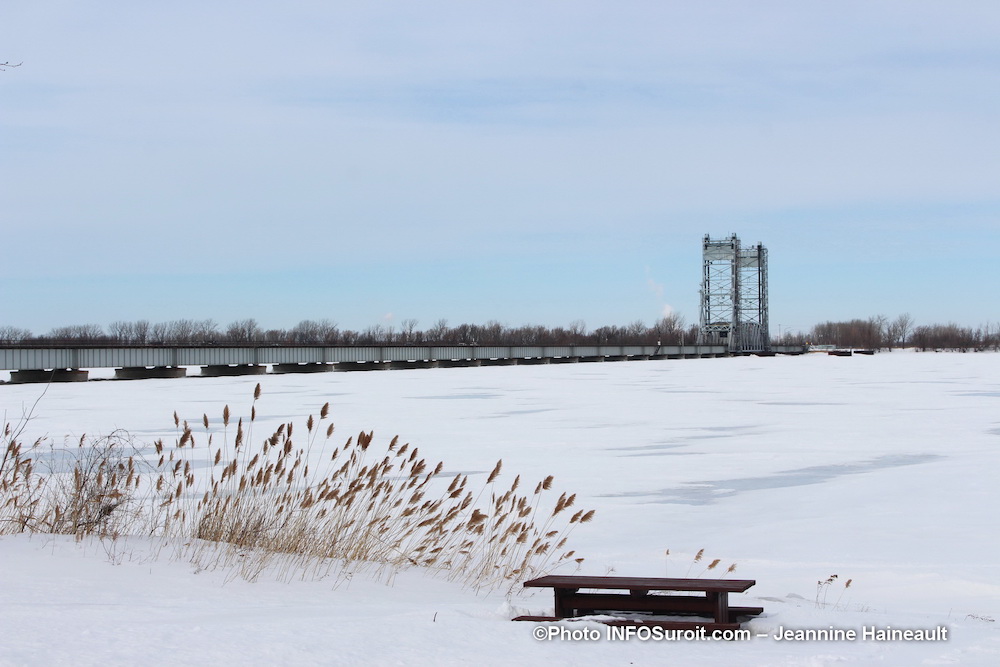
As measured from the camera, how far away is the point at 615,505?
416 inches

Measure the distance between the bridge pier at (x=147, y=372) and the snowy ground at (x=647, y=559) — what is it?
26.3 metres

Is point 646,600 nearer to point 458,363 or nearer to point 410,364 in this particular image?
point 410,364

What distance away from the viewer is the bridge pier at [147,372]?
1839 inches

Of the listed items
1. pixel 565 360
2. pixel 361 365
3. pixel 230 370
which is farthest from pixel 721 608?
pixel 565 360

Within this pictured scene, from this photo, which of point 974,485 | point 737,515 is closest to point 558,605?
point 737,515

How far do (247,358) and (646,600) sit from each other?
50909 mm

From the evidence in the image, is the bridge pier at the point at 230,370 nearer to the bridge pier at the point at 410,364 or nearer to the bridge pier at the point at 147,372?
the bridge pier at the point at 147,372

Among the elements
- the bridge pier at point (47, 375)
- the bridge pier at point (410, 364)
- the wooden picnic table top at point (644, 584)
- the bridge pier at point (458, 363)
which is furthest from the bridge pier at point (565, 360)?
the wooden picnic table top at point (644, 584)

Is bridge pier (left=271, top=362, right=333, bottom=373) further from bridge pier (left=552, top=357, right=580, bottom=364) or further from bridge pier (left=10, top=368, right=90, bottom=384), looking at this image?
bridge pier (left=552, top=357, right=580, bottom=364)

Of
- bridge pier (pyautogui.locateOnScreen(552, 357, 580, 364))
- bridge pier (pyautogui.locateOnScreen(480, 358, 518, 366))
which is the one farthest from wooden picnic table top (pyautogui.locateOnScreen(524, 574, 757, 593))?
bridge pier (pyautogui.locateOnScreen(552, 357, 580, 364))

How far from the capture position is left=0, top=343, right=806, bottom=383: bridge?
1647 inches

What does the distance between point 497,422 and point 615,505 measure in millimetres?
10530

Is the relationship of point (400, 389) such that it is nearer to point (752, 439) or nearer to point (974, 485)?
point (752, 439)

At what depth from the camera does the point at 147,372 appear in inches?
1881
